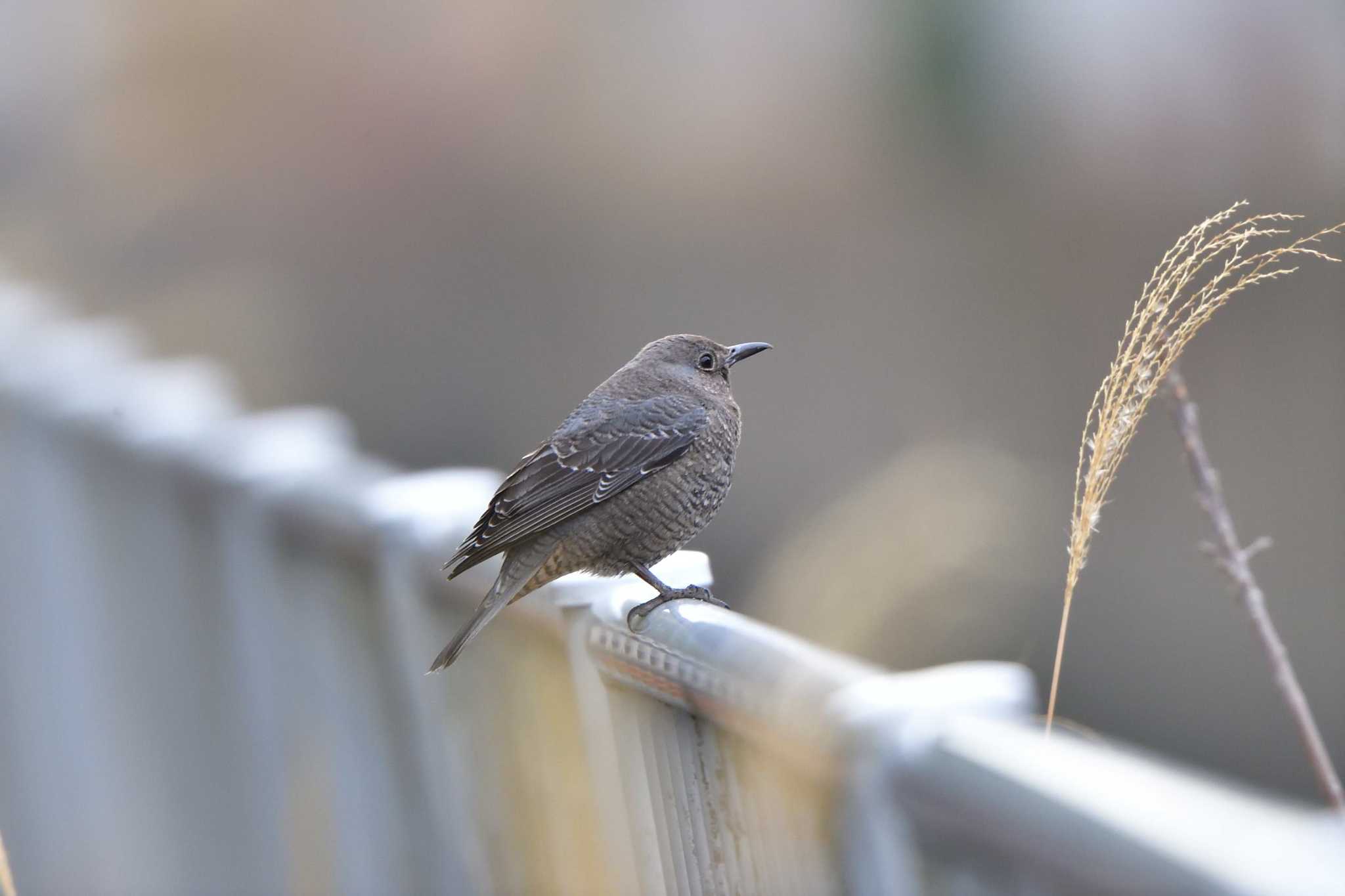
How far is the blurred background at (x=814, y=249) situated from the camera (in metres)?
8.04

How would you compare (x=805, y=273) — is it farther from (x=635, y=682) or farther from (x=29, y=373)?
(x=635, y=682)

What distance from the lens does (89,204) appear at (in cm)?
1370

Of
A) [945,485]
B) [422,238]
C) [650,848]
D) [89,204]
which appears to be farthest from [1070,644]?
[89,204]

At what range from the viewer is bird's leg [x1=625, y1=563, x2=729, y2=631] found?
198 centimetres

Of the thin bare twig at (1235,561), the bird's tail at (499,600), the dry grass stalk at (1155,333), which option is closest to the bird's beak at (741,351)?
the bird's tail at (499,600)

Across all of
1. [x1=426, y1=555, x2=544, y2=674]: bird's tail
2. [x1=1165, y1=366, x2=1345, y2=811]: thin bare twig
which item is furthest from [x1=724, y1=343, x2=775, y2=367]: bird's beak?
[x1=1165, y1=366, x2=1345, y2=811]: thin bare twig

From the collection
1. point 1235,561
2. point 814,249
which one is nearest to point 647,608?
point 1235,561

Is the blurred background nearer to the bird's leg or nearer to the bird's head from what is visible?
the bird's head

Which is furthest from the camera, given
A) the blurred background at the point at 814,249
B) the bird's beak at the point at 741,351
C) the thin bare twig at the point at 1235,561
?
the blurred background at the point at 814,249

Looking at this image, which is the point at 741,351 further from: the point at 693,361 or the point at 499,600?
the point at 499,600

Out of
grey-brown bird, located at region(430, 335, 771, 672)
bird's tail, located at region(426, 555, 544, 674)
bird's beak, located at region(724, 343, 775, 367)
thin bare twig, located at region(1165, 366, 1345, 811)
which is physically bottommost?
thin bare twig, located at region(1165, 366, 1345, 811)

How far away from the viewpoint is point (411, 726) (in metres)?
2.90

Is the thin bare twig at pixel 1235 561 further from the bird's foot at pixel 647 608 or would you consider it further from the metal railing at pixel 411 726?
the bird's foot at pixel 647 608

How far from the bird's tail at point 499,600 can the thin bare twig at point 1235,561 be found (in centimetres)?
104
